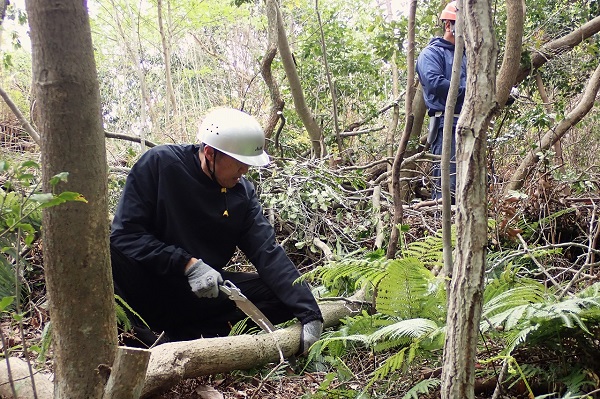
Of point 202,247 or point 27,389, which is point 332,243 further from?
point 27,389

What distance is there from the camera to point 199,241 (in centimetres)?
391

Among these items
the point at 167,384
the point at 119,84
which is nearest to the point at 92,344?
the point at 167,384

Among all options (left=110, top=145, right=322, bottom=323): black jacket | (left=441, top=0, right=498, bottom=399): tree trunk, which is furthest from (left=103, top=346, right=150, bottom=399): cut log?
(left=110, top=145, right=322, bottom=323): black jacket

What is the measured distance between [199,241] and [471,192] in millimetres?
2504

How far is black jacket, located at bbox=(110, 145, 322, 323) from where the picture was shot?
11.8ft

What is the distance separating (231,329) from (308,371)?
0.61 metres

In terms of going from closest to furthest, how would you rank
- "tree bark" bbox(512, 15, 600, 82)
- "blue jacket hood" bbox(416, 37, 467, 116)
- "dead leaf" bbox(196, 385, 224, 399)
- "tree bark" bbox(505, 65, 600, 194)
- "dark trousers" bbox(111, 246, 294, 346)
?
"dead leaf" bbox(196, 385, 224, 399) → "dark trousers" bbox(111, 246, 294, 346) → "tree bark" bbox(505, 65, 600, 194) → "blue jacket hood" bbox(416, 37, 467, 116) → "tree bark" bbox(512, 15, 600, 82)

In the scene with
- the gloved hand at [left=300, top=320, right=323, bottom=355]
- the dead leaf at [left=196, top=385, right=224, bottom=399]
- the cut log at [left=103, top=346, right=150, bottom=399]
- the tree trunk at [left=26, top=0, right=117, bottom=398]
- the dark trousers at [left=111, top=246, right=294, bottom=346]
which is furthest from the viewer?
the dark trousers at [left=111, top=246, right=294, bottom=346]

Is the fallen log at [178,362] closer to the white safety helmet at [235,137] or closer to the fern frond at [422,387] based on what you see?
the fern frond at [422,387]

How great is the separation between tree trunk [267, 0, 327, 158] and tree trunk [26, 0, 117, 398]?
16.3ft

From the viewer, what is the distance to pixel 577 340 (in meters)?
2.34

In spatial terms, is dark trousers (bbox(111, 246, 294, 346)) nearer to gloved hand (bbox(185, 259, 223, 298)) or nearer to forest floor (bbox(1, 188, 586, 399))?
gloved hand (bbox(185, 259, 223, 298))

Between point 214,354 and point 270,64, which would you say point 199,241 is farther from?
point 270,64

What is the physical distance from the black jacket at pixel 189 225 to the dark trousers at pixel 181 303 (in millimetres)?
62
